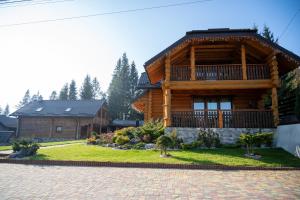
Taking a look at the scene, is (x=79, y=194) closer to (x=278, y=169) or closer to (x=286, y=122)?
(x=278, y=169)

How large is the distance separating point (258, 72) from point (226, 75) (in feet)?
7.04

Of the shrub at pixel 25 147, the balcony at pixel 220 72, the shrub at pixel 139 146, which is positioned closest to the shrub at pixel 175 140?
the shrub at pixel 139 146

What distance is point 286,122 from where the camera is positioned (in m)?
11.5

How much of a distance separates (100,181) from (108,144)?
8.04m

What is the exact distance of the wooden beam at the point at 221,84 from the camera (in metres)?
13.2

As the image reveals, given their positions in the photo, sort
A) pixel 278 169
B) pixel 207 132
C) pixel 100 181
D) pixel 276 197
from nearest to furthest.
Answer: pixel 276 197 < pixel 100 181 < pixel 278 169 < pixel 207 132

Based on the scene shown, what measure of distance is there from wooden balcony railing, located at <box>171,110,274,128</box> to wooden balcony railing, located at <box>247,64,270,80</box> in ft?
7.59

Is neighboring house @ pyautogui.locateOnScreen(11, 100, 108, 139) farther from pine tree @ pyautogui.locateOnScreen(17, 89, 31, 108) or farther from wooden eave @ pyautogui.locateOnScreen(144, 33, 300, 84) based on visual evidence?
pine tree @ pyautogui.locateOnScreen(17, 89, 31, 108)

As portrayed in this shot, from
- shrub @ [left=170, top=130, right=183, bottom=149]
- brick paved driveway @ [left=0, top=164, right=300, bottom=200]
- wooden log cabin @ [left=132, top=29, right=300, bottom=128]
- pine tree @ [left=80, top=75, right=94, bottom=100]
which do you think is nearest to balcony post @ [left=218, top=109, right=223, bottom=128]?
wooden log cabin @ [left=132, top=29, right=300, bottom=128]

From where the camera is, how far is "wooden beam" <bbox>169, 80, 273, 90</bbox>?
13.2 metres

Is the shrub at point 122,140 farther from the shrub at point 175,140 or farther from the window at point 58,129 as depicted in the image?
the window at point 58,129

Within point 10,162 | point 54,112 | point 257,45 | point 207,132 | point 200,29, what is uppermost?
point 200,29

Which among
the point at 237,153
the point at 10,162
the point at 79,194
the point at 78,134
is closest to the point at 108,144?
the point at 10,162

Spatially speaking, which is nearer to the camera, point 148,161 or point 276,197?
point 276,197
